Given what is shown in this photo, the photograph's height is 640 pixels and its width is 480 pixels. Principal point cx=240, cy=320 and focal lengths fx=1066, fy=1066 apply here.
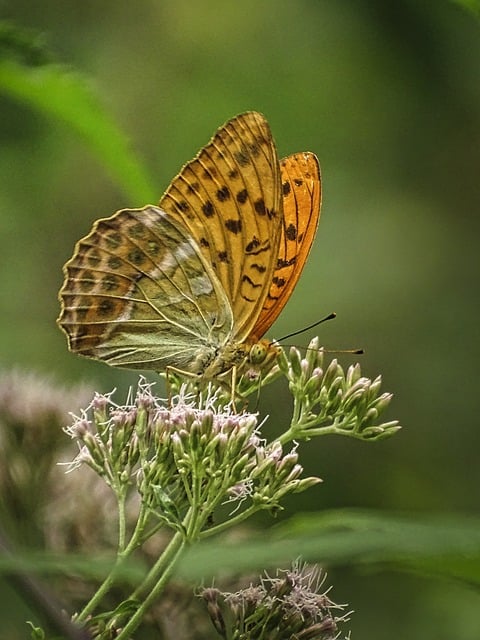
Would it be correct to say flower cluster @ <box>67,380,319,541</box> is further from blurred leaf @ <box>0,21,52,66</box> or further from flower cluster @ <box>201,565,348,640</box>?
blurred leaf @ <box>0,21,52,66</box>

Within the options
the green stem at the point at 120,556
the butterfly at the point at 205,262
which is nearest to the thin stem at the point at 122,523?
the green stem at the point at 120,556

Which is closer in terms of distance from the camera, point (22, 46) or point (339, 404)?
point (22, 46)

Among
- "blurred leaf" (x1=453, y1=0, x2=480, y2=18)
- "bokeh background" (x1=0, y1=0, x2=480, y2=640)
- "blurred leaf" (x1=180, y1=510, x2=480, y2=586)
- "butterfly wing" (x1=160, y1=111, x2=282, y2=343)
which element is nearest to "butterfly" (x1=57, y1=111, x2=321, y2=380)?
"butterfly wing" (x1=160, y1=111, x2=282, y2=343)

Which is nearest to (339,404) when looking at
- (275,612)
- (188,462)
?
(188,462)

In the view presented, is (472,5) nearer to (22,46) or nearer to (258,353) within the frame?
(22,46)

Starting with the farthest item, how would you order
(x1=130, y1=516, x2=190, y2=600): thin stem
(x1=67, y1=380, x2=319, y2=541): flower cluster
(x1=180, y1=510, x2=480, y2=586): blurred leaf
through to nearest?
(x1=67, y1=380, x2=319, y2=541): flower cluster < (x1=130, y1=516, x2=190, y2=600): thin stem < (x1=180, y1=510, x2=480, y2=586): blurred leaf

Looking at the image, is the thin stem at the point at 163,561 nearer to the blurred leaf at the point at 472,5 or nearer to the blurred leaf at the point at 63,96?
the blurred leaf at the point at 63,96

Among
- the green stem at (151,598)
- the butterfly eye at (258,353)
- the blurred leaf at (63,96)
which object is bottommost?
the green stem at (151,598)
